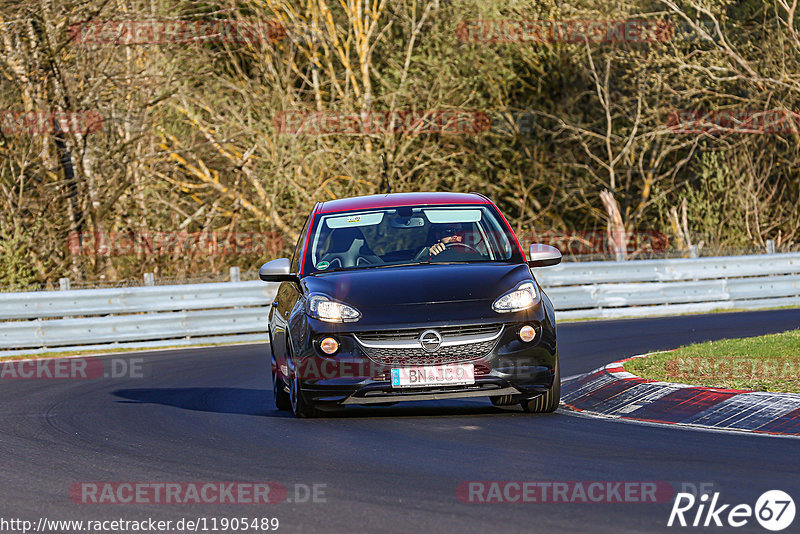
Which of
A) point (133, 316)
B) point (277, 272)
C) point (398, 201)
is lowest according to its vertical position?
point (133, 316)

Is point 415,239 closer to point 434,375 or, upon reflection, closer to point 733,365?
point 434,375

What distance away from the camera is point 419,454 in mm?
8172

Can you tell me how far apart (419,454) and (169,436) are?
7.68ft

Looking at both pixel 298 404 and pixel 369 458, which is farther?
pixel 298 404

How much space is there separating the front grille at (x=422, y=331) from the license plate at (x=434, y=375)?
223mm

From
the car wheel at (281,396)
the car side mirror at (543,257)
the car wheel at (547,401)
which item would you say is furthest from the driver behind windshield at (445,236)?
the car wheel at (281,396)

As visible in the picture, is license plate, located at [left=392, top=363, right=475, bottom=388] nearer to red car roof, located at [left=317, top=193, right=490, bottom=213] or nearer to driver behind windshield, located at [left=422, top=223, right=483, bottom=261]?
driver behind windshield, located at [left=422, top=223, right=483, bottom=261]

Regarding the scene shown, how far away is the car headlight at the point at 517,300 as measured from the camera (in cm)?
959

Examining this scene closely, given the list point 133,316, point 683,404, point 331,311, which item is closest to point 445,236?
point 331,311

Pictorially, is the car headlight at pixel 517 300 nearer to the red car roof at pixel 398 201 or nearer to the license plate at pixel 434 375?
the license plate at pixel 434 375

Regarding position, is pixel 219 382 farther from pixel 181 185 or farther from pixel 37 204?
pixel 181 185

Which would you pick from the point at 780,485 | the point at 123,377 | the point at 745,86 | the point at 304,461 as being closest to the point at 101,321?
the point at 123,377

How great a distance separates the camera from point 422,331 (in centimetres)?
940

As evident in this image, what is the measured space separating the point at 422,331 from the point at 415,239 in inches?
64.2
